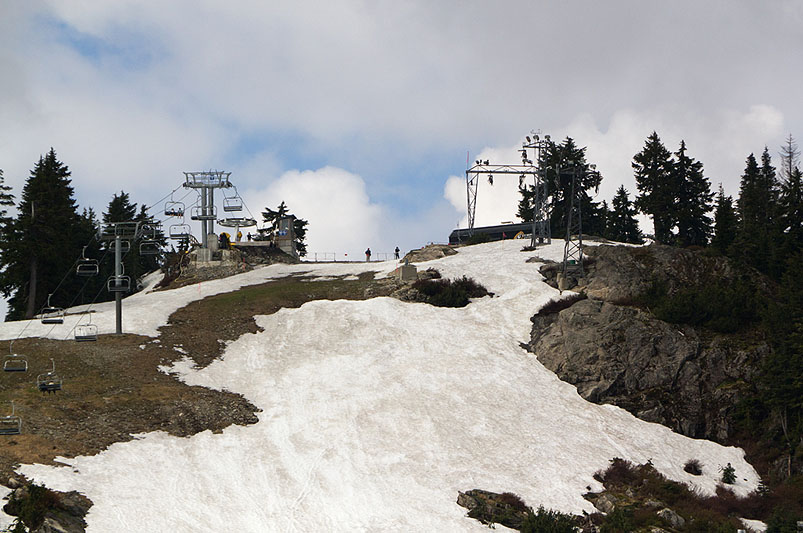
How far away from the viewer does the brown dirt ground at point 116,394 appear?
1153 inches

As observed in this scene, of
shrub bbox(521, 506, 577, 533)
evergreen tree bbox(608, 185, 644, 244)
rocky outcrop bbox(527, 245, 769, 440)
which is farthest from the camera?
evergreen tree bbox(608, 185, 644, 244)

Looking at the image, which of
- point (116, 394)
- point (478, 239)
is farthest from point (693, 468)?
point (478, 239)

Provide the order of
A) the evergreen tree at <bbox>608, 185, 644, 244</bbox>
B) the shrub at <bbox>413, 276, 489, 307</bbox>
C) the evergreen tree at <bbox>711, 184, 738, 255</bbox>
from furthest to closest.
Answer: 1. the evergreen tree at <bbox>608, 185, 644, 244</bbox>
2. the evergreen tree at <bbox>711, 184, 738, 255</bbox>
3. the shrub at <bbox>413, 276, 489, 307</bbox>

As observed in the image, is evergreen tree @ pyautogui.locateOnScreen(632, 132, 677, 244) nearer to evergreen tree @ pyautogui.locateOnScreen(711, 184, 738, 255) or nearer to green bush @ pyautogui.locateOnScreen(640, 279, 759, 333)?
evergreen tree @ pyautogui.locateOnScreen(711, 184, 738, 255)

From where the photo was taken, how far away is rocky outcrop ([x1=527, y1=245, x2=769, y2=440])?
38.8 metres

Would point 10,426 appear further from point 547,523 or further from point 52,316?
point 547,523

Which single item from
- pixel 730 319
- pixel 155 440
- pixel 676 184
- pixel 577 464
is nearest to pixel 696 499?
pixel 577 464

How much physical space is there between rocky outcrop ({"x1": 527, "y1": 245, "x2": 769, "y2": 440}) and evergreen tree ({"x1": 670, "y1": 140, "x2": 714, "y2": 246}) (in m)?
30.7

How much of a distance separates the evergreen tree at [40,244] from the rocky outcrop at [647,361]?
4151 centimetres

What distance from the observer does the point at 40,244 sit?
57.4 meters

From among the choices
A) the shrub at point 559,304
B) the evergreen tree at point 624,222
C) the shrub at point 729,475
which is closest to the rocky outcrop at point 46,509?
the shrub at point 729,475

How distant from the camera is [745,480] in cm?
3412

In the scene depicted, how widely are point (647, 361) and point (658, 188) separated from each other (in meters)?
38.8

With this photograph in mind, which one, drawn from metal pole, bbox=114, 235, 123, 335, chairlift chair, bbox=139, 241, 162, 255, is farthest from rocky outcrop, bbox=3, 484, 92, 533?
chairlift chair, bbox=139, 241, 162, 255
